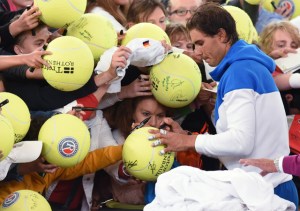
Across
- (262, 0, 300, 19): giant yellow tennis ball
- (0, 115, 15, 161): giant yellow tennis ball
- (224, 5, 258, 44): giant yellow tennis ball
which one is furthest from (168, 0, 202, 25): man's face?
(0, 115, 15, 161): giant yellow tennis ball

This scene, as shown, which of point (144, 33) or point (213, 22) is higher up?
point (213, 22)

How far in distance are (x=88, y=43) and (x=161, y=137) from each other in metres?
0.62

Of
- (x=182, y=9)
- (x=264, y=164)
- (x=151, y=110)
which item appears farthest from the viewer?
(x=182, y=9)

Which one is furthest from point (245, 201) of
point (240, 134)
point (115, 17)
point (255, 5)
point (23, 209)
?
point (255, 5)

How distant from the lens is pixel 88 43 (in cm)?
369

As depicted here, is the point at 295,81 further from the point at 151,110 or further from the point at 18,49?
the point at 18,49

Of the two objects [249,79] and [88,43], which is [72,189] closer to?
[88,43]

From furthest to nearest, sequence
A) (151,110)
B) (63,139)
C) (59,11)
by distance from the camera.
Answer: (151,110), (59,11), (63,139)

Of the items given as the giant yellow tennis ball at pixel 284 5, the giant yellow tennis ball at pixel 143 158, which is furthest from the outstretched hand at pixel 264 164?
the giant yellow tennis ball at pixel 284 5

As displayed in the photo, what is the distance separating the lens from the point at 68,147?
3381 millimetres

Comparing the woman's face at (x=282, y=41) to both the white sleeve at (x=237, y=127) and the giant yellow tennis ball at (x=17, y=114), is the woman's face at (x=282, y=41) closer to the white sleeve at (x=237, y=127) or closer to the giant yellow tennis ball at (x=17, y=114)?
the white sleeve at (x=237, y=127)

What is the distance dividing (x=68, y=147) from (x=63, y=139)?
4 cm

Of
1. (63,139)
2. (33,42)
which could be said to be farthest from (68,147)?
(33,42)

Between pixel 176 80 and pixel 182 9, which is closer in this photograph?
pixel 176 80
